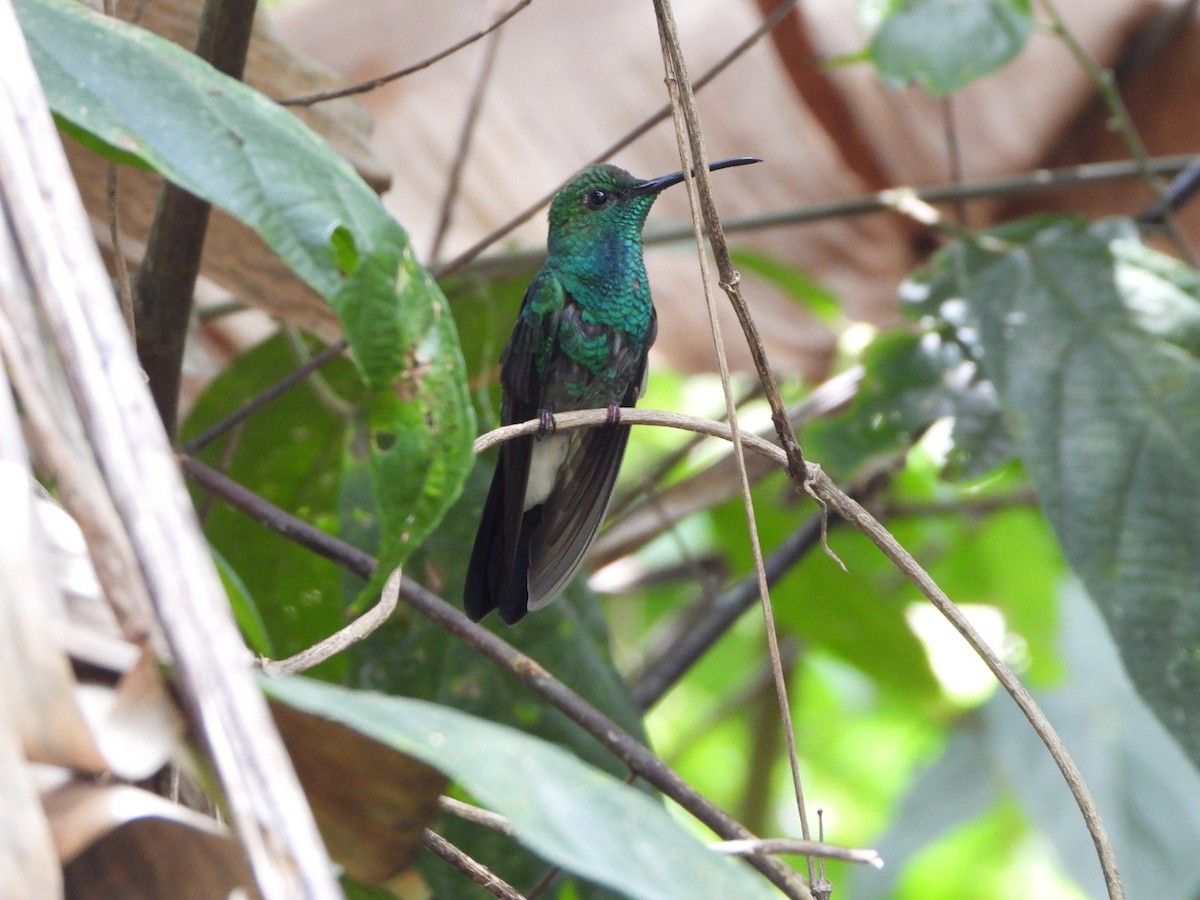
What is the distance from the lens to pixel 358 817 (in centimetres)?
86

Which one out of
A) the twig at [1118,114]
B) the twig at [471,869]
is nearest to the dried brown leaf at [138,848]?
the twig at [471,869]

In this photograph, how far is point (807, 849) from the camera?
1.06m

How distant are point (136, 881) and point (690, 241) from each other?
255cm

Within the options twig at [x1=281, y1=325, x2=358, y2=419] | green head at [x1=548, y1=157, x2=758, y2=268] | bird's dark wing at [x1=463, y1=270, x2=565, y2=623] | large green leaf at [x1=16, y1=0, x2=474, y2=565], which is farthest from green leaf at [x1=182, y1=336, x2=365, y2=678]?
large green leaf at [x1=16, y1=0, x2=474, y2=565]

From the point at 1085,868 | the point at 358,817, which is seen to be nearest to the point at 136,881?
the point at 358,817

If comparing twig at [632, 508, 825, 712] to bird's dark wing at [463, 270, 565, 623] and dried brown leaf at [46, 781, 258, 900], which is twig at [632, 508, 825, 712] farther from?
dried brown leaf at [46, 781, 258, 900]

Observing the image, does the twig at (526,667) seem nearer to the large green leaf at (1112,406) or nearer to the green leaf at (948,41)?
the large green leaf at (1112,406)

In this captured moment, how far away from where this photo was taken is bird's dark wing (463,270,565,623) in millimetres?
2210

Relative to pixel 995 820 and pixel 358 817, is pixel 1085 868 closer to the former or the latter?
pixel 995 820

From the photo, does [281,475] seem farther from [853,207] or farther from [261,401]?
[853,207]

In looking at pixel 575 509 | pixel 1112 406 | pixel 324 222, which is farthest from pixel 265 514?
pixel 1112 406

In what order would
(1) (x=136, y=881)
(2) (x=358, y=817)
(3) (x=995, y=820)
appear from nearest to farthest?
(1) (x=136, y=881)
(2) (x=358, y=817)
(3) (x=995, y=820)

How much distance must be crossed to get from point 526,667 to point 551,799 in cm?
105

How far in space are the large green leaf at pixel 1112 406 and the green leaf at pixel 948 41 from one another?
39cm
